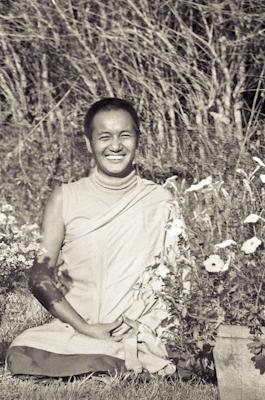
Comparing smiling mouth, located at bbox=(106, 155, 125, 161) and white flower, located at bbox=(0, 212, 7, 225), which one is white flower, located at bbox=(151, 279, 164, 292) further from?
smiling mouth, located at bbox=(106, 155, 125, 161)

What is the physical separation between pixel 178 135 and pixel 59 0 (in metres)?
1.37

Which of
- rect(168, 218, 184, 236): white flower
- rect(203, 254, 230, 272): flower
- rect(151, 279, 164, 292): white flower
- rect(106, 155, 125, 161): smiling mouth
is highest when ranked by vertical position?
rect(106, 155, 125, 161): smiling mouth

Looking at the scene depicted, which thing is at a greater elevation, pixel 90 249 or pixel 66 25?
pixel 66 25

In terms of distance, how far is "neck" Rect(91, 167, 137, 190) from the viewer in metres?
5.05

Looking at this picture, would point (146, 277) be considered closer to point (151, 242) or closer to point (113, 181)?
point (151, 242)

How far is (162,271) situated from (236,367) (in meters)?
0.55

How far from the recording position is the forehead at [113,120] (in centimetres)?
493

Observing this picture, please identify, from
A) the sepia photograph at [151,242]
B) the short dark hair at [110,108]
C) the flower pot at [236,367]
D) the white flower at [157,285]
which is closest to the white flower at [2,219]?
the sepia photograph at [151,242]

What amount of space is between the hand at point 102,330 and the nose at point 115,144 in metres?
0.82

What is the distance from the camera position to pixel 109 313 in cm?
487

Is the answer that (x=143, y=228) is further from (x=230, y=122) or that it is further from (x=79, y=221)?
(x=230, y=122)

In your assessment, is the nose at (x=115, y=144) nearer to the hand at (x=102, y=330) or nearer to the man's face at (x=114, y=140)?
the man's face at (x=114, y=140)

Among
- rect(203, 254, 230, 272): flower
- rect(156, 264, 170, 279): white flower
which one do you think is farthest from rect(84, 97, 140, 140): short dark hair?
rect(203, 254, 230, 272): flower

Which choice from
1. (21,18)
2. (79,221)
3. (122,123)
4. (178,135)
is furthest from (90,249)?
(21,18)
